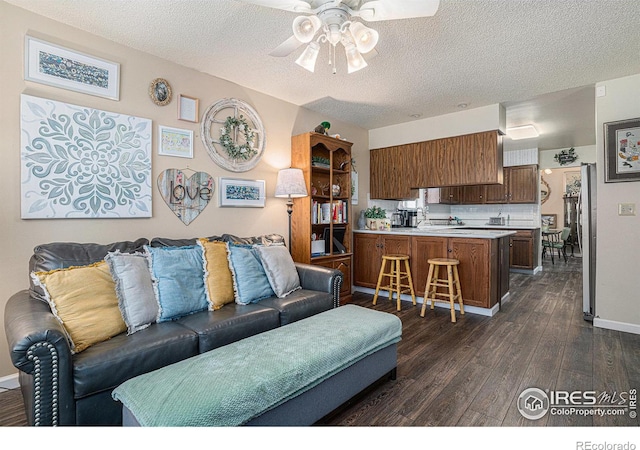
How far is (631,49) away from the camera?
2619 millimetres

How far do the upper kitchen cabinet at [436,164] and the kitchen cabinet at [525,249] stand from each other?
105 inches

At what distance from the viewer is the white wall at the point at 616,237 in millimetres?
3064

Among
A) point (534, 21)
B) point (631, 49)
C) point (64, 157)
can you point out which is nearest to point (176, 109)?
point (64, 157)

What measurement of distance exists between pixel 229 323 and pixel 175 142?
5.74 ft

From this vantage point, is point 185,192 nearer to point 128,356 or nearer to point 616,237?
point 128,356

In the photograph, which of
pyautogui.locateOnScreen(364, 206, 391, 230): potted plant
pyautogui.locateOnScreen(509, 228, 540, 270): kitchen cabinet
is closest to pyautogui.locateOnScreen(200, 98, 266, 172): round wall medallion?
pyautogui.locateOnScreen(364, 206, 391, 230): potted plant

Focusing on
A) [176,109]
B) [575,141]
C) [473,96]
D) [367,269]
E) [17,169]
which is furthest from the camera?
[575,141]

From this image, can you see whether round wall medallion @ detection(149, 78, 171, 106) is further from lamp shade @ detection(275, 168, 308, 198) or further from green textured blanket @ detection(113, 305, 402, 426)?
green textured blanket @ detection(113, 305, 402, 426)

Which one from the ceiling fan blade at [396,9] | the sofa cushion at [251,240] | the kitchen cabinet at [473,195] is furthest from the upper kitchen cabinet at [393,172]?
the ceiling fan blade at [396,9]

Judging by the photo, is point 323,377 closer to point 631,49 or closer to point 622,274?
point 622,274

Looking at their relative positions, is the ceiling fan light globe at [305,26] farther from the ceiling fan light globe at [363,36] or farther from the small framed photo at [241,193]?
the small framed photo at [241,193]

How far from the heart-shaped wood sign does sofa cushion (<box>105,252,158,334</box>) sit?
856 millimetres
